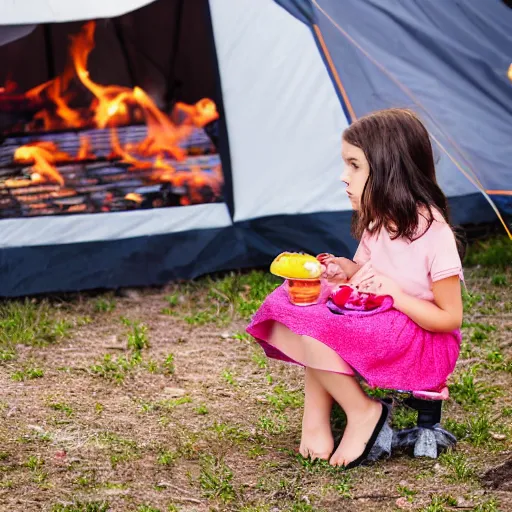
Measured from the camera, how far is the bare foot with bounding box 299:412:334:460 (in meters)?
2.58

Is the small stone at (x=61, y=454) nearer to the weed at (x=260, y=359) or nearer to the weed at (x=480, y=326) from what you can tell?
the weed at (x=260, y=359)

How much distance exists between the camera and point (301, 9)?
3.71 m

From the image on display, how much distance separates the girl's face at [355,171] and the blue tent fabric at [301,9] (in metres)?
1.32

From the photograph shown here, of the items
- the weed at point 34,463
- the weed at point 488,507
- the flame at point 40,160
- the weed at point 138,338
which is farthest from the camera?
the flame at point 40,160

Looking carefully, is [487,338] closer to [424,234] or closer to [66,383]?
[424,234]

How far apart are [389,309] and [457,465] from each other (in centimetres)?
47

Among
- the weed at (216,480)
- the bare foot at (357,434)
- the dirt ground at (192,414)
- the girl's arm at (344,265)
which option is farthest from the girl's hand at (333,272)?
the weed at (216,480)

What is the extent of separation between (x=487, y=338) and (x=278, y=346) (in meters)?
1.32

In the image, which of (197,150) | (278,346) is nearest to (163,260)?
(197,150)

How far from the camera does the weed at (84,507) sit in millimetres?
2375

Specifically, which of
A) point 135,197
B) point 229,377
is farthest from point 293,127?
point 229,377

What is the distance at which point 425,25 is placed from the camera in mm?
3885

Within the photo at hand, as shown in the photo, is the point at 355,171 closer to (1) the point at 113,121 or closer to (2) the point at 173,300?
(2) the point at 173,300

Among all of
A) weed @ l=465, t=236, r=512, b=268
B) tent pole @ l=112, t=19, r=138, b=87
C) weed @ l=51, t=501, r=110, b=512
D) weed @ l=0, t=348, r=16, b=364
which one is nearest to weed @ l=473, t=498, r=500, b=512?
weed @ l=51, t=501, r=110, b=512
